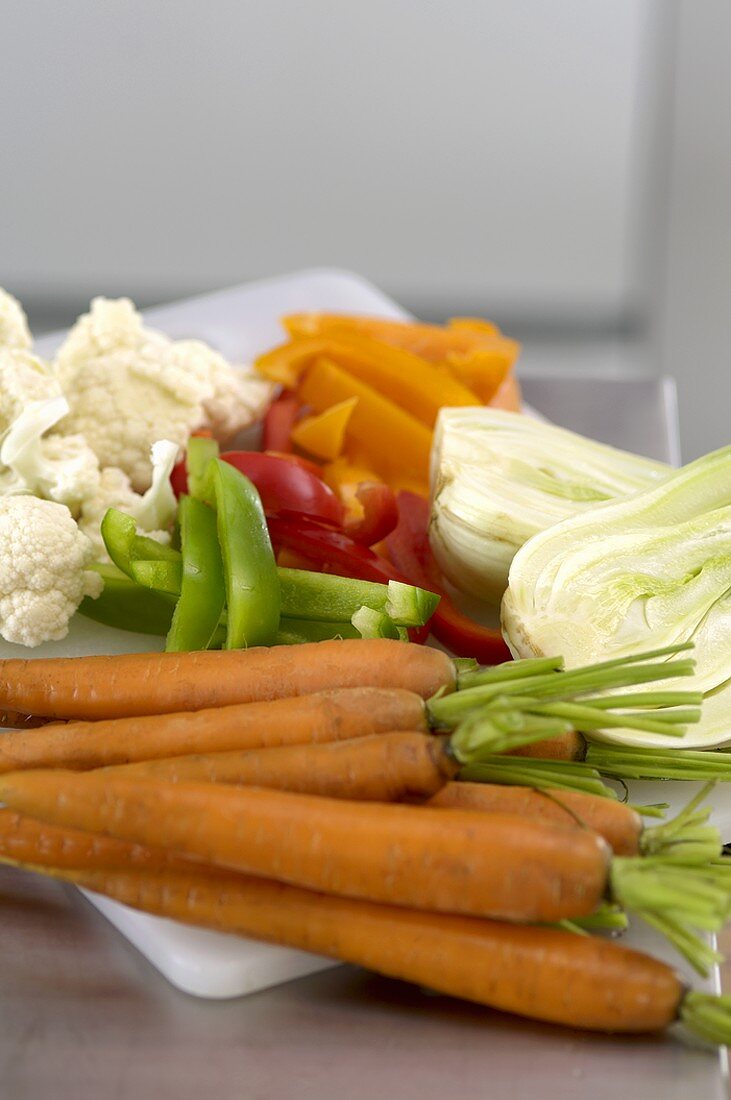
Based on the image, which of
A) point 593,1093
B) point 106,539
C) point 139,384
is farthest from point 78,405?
point 593,1093

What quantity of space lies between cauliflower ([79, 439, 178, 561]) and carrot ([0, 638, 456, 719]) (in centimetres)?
29

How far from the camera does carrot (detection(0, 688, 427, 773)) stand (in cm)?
127

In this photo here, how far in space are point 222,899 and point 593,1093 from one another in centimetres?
35

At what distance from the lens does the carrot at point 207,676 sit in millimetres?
1342

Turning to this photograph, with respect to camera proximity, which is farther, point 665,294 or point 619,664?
point 665,294

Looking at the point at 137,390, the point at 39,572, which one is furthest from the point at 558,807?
the point at 137,390

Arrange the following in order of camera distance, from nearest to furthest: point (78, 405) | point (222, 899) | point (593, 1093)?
point (593, 1093) → point (222, 899) → point (78, 405)

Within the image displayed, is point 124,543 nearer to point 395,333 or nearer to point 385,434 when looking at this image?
point 385,434

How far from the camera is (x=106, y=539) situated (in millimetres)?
1593

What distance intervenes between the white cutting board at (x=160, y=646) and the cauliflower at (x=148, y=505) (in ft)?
0.41

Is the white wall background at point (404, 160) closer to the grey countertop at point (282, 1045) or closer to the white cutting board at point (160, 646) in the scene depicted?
the white cutting board at point (160, 646)

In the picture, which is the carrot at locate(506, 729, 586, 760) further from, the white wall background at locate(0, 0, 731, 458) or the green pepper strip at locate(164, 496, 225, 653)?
the white wall background at locate(0, 0, 731, 458)

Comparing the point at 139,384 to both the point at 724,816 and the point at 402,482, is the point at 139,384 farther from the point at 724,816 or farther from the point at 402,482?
the point at 724,816

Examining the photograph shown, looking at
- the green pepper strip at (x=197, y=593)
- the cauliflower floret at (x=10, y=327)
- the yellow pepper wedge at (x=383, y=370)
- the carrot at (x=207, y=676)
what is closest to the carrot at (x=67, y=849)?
the carrot at (x=207, y=676)
